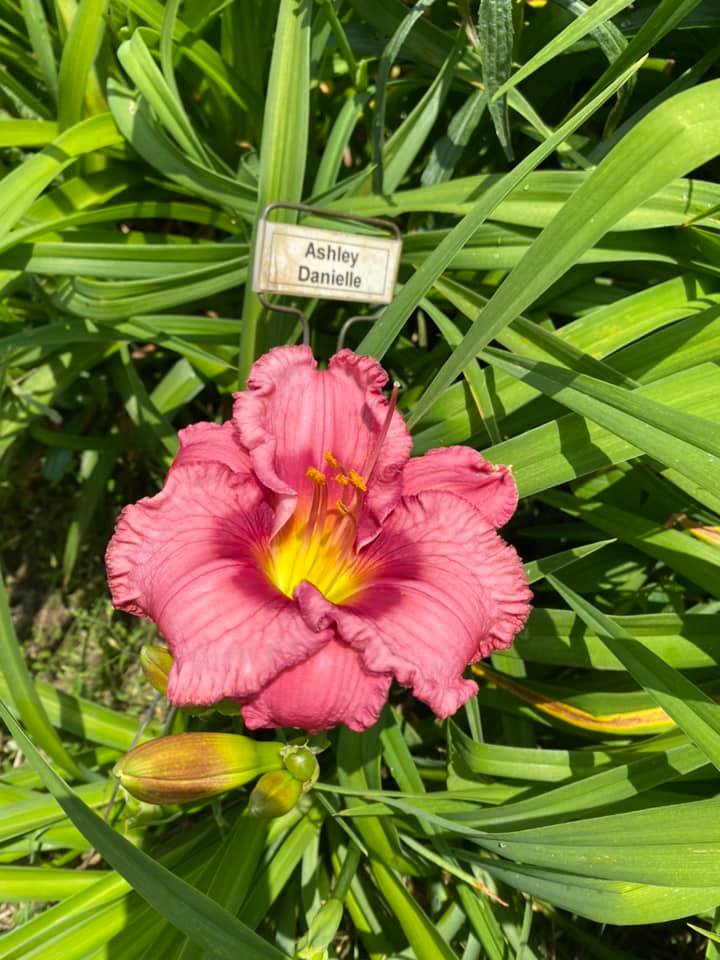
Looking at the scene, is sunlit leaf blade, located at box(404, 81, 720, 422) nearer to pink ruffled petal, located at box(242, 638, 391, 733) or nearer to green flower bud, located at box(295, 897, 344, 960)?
pink ruffled petal, located at box(242, 638, 391, 733)

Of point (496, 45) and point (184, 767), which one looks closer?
point (184, 767)

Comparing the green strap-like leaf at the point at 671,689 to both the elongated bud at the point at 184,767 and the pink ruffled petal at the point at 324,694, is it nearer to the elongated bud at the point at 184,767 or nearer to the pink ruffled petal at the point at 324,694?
the pink ruffled petal at the point at 324,694

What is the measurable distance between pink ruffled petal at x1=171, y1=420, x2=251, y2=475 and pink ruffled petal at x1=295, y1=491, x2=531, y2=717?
6.8 inches

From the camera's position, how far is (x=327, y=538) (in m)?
0.86

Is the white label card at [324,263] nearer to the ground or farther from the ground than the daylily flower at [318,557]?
farther from the ground

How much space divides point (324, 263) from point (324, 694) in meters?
0.53

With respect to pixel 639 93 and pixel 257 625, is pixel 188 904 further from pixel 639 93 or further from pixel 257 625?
pixel 639 93

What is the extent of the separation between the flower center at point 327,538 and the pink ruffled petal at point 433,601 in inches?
1.3

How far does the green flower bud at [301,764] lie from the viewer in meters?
0.79

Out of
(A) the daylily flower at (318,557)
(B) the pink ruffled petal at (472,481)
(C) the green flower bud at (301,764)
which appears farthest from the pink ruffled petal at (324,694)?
(B) the pink ruffled petal at (472,481)

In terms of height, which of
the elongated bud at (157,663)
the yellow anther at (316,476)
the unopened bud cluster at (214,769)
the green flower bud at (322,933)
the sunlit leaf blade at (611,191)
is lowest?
the green flower bud at (322,933)

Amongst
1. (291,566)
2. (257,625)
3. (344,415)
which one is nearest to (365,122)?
(344,415)

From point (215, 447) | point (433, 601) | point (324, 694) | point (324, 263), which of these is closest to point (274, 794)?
point (324, 694)

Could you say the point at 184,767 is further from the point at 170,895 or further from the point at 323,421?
the point at 323,421
